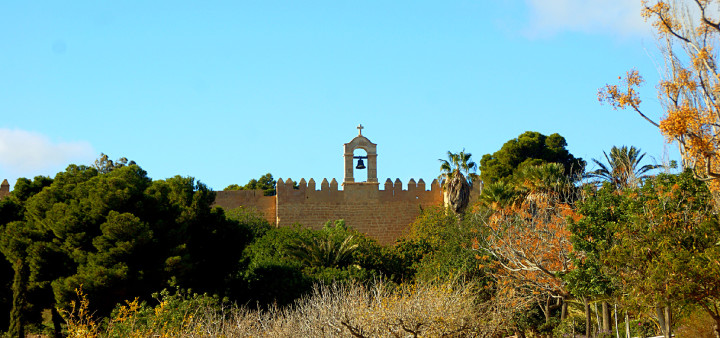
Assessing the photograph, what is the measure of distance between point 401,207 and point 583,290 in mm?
18683

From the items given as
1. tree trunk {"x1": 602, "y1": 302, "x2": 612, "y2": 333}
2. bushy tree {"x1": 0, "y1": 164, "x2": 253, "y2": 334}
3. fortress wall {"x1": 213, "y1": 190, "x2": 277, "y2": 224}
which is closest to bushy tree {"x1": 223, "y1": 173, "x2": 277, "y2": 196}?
fortress wall {"x1": 213, "y1": 190, "x2": 277, "y2": 224}

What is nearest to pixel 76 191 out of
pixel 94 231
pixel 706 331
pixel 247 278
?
pixel 94 231

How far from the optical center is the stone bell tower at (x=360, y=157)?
1293 inches

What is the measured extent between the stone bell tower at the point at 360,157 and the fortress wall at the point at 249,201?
308cm

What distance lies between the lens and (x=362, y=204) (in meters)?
33.6

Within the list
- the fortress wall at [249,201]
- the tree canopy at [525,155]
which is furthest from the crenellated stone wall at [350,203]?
the tree canopy at [525,155]

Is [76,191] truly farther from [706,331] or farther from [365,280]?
[706,331]

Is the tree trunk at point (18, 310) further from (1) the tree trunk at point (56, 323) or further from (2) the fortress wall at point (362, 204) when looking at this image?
(2) the fortress wall at point (362, 204)

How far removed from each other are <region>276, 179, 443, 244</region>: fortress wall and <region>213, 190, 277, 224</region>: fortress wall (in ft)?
1.57

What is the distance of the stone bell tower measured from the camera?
32.8 metres

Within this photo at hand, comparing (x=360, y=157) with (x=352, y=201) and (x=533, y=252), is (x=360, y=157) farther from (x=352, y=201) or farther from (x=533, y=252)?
(x=533, y=252)

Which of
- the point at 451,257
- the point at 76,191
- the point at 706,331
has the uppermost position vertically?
the point at 76,191

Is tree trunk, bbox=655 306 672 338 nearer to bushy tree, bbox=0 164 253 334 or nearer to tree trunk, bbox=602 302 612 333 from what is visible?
tree trunk, bbox=602 302 612 333

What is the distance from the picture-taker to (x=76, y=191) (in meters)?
20.4
